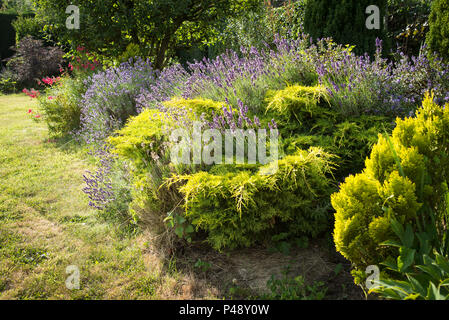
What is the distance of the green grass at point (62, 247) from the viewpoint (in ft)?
8.19

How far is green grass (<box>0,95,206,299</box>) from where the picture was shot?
8.19ft

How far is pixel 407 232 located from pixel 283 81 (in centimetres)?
258

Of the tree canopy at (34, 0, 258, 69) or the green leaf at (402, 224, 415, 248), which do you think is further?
the tree canopy at (34, 0, 258, 69)

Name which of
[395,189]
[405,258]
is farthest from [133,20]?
[405,258]

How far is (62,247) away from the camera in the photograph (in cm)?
312

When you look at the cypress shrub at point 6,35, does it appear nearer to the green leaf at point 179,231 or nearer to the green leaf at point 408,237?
the green leaf at point 179,231

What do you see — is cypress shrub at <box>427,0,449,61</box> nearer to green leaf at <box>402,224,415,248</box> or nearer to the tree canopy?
green leaf at <box>402,224,415,248</box>

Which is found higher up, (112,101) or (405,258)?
(112,101)

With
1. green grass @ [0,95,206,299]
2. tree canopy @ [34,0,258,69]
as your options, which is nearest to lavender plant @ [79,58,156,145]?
green grass @ [0,95,206,299]


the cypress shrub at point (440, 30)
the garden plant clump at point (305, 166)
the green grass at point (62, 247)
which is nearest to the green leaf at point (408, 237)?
the garden plant clump at point (305, 166)

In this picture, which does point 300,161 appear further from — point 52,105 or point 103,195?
point 52,105

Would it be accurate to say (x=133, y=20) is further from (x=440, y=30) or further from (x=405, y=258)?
(x=405, y=258)
